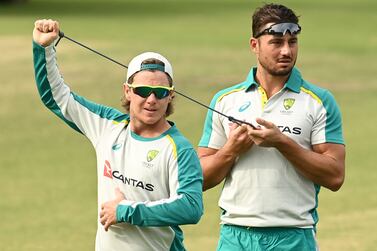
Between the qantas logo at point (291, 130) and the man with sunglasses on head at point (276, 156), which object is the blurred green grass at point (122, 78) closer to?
the man with sunglasses on head at point (276, 156)

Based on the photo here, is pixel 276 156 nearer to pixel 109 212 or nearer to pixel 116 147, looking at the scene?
pixel 116 147

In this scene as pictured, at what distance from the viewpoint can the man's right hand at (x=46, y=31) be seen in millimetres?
7773

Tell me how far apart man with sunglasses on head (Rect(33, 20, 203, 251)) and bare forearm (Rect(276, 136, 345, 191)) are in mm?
763

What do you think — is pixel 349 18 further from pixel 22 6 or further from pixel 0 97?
pixel 0 97

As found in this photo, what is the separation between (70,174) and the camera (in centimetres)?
1800

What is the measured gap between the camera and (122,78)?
29.1 metres

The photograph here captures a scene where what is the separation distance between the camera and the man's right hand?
25.5 ft

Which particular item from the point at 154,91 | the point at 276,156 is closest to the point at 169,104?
the point at 154,91

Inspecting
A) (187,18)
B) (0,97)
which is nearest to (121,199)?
(0,97)

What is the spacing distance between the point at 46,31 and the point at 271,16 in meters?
1.41

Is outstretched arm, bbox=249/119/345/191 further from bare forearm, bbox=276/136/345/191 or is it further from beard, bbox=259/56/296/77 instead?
beard, bbox=259/56/296/77

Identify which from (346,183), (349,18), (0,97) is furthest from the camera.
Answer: (349,18)

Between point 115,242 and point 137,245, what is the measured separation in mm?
119

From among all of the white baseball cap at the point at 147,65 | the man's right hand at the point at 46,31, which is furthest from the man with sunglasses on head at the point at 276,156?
the man's right hand at the point at 46,31
